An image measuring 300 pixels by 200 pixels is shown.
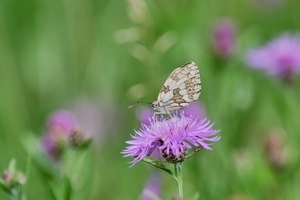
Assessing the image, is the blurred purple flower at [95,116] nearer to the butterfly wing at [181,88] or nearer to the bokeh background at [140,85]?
the bokeh background at [140,85]

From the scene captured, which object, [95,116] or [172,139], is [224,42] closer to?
[95,116]

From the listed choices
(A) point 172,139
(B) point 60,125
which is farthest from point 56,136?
(A) point 172,139

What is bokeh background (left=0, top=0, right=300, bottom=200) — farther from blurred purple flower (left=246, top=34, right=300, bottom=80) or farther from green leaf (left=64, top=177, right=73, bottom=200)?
green leaf (left=64, top=177, right=73, bottom=200)

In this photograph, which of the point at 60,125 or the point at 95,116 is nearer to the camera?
the point at 60,125

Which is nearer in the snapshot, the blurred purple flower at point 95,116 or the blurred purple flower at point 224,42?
the blurred purple flower at point 224,42

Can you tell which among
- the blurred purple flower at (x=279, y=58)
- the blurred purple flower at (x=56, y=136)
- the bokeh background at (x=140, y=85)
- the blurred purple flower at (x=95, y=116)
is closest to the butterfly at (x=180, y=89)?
the bokeh background at (x=140, y=85)

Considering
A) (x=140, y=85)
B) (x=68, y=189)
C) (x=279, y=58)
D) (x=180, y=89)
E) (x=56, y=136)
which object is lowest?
(x=68, y=189)

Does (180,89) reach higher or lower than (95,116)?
lower
